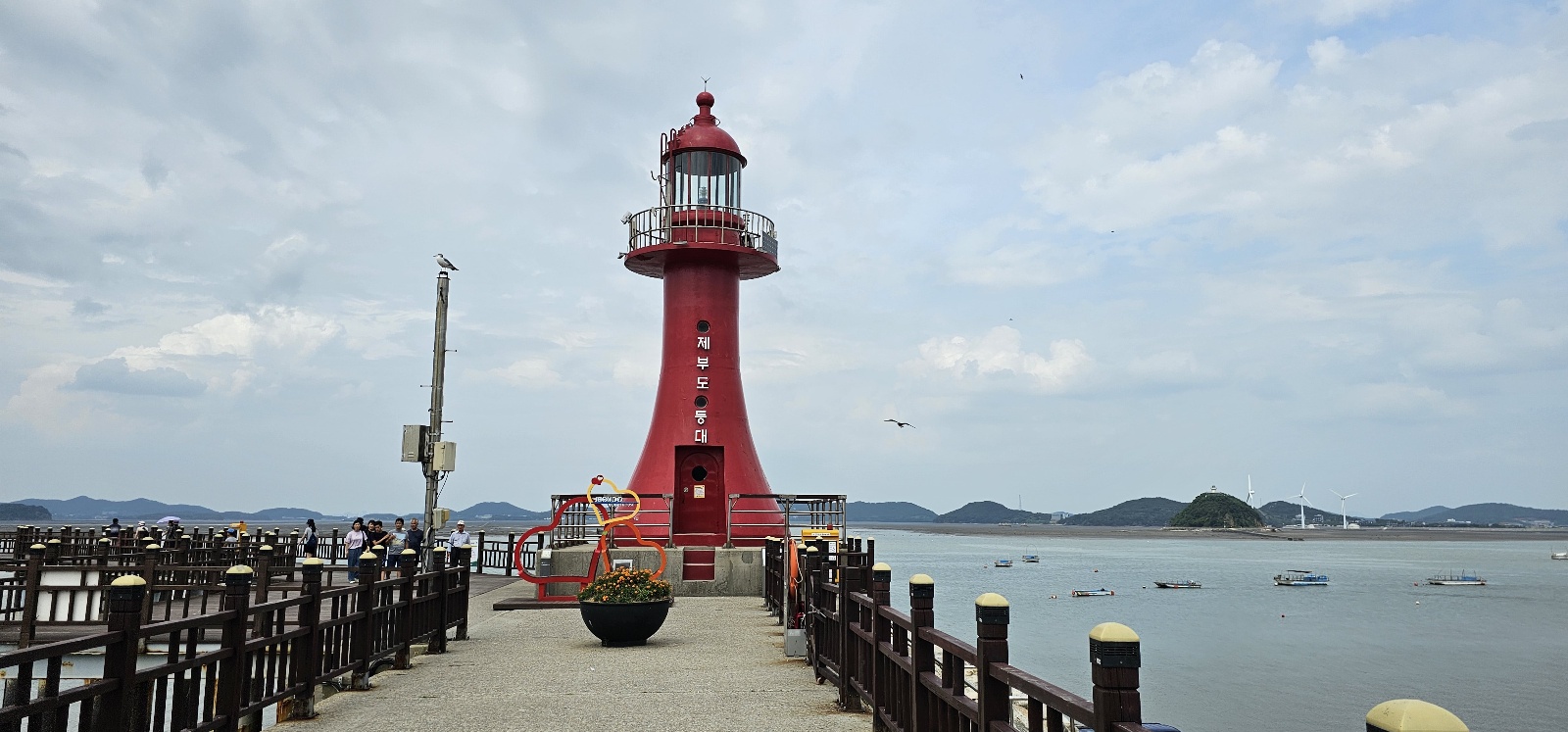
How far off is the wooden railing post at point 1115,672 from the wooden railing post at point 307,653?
6.46 meters

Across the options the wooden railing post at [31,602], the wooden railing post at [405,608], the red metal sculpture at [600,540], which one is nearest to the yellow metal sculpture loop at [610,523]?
the red metal sculpture at [600,540]

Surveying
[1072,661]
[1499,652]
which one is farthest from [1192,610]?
[1072,661]

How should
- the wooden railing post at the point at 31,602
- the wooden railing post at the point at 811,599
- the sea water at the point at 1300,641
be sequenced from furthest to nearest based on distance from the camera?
1. the sea water at the point at 1300,641
2. the wooden railing post at the point at 31,602
3. the wooden railing post at the point at 811,599

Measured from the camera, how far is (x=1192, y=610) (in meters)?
42.2

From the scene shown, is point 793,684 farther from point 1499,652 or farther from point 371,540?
point 1499,652

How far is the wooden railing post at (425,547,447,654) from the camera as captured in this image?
1174 cm

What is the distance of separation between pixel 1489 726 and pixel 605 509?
17.6 metres

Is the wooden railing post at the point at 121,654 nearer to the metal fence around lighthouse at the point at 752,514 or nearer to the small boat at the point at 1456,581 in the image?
the metal fence around lighthouse at the point at 752,514

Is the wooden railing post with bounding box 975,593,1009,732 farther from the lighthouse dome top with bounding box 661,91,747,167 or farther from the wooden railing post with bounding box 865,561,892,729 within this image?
the lighthouse dome top with bounding box 661,91,747,167

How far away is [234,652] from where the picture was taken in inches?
267

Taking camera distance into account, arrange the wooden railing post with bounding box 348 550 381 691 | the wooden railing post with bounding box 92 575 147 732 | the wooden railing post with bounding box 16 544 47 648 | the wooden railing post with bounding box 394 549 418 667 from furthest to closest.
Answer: the wooden railing post with bounding box 16 544 47 648
the wooden railing post with bounding box 394 549 418 667
the wooden railing post with bounding box 348 550 381 691
the wooden railing post with bounding box 92 575 147 732

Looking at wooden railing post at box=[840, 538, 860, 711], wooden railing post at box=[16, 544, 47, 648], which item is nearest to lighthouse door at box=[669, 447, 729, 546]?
wooden railing post at box=[16, 544, 47, 648]

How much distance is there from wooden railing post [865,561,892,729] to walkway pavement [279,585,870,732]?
476 millimetres

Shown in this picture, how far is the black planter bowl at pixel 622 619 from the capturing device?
12.0 meters
